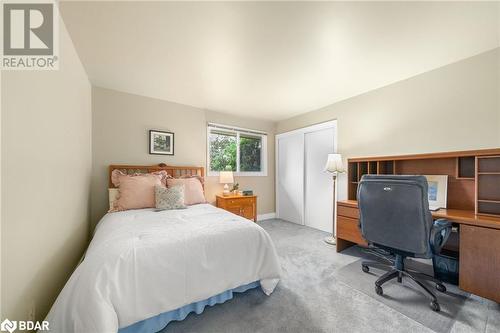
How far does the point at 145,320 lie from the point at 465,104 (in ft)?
11.8

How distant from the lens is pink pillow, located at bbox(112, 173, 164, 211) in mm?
2334

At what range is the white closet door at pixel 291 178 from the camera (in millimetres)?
3965

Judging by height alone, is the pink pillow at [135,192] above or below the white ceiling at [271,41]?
below


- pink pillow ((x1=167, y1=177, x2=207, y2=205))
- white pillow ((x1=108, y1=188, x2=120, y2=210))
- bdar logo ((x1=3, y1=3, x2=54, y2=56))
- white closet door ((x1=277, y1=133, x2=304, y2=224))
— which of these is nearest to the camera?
bdar logo ((x1=3, y1=3, x2=54, y2=56))

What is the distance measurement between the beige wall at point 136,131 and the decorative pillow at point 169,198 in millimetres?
916

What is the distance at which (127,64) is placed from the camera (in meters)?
2.13

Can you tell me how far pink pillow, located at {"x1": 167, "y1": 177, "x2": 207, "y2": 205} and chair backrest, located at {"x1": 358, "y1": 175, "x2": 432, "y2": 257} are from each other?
2.10 metres

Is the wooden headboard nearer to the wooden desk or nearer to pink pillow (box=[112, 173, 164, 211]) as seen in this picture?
pink pillow (box=[112, 173, 164, 211])

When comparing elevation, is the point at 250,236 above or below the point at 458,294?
above

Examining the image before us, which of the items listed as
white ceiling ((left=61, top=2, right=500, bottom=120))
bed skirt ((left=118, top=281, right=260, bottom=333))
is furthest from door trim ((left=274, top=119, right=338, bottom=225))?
bed skirt ((left=118, top=281, right=260, bottom=333))

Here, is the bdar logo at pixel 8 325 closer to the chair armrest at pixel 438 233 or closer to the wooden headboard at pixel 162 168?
the wooden headboard at pixel 162 168

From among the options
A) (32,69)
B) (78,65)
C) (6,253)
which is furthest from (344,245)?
(78,65)

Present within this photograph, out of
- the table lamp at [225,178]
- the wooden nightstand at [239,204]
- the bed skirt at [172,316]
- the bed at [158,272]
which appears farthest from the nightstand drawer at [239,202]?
the bed skirt at [172,316]

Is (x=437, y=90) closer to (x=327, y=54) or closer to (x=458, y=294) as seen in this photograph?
(x=327, y=54)
